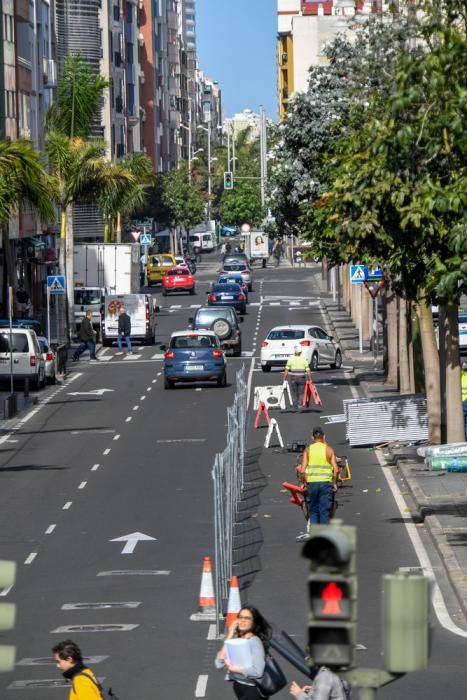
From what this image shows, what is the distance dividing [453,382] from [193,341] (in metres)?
18.4

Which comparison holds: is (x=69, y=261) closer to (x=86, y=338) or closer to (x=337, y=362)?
(x=86, y=338)

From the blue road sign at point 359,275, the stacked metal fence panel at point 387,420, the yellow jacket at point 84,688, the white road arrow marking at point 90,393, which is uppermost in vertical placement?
the blue road sign at point 359,275

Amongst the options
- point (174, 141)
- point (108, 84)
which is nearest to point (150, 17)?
point (174, 141)

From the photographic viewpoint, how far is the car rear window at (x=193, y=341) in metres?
45.4

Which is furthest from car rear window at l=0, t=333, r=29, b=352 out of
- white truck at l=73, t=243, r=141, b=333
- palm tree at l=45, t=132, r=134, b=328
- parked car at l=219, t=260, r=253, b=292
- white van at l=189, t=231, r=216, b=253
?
white van at l=189, t=231, r=216, b=253

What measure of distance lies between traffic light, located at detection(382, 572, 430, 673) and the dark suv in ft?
167

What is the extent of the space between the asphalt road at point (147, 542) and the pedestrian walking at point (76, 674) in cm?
278

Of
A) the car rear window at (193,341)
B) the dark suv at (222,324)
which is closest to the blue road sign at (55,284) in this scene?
the dark suv at (222,324)

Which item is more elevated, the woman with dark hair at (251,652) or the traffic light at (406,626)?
the traffic light at (406,626)

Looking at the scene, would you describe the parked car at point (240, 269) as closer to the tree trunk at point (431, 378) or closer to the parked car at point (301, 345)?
the parked car at point (301, 345)

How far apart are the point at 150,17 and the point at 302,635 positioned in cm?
13101

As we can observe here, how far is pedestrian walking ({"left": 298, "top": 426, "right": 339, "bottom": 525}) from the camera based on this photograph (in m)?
20.9

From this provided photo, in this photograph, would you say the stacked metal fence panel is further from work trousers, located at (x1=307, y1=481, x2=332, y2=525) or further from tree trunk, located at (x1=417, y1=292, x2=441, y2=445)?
work trousers, located at (x1=307, y1=481, x2=332, y2=525)

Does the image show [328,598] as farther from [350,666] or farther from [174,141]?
[174,141]
